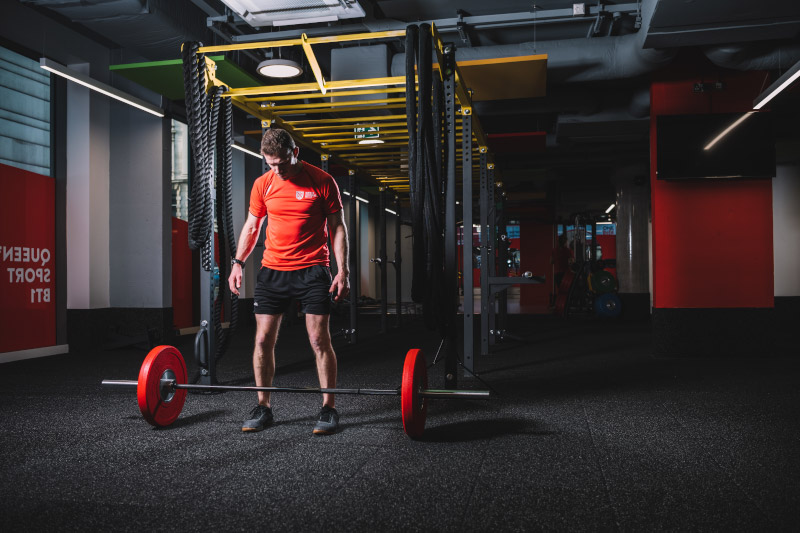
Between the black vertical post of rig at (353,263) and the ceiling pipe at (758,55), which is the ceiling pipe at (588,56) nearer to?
the ceiling pipe at (758,55)

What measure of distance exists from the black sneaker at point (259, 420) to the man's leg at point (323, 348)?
0.29 metres

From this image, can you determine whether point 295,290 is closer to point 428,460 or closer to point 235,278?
point 235,278

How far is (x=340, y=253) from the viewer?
281 cm

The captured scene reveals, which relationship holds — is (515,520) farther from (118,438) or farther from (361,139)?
(361,139)

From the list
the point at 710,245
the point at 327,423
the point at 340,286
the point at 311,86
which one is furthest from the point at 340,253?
the point at 710,245

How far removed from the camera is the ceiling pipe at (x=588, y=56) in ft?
16.4

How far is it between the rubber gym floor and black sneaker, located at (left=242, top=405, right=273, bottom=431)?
0.05m

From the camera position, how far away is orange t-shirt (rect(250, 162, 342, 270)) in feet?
9.08

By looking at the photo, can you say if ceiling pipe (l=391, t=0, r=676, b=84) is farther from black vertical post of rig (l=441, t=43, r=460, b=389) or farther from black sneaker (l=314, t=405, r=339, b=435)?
black sneaker (l=314, t=405, r=339, b=435)

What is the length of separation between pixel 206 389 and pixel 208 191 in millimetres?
1233

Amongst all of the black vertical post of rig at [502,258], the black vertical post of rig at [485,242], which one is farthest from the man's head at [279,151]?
the black vertical post of rig at [502,258]

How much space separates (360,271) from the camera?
559 inches

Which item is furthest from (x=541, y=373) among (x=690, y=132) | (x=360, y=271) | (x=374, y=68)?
(x=360, y=271)

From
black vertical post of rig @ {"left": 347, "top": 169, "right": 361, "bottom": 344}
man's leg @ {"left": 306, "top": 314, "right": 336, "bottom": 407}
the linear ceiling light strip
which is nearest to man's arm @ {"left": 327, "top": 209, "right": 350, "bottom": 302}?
man's leg @ {"left": 306, "top": 314, "right": 336, "bottom": 407}
